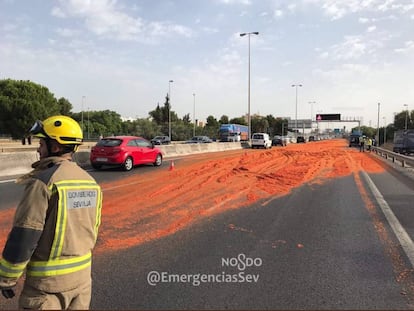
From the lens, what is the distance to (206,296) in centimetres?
421

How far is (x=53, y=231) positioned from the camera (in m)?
2.41

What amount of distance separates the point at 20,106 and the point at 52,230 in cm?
5563

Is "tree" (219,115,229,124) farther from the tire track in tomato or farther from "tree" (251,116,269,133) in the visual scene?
the tire track in tomato

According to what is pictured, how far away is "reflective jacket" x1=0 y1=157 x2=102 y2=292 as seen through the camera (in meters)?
2.29

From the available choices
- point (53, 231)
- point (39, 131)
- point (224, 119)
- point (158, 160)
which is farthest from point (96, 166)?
point (224, 119)

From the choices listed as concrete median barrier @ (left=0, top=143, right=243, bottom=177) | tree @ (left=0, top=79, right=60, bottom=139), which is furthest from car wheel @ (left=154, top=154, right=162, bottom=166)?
tree @ (left=0, top=79, right=60, bottom=139)

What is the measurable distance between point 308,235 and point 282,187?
594 cm

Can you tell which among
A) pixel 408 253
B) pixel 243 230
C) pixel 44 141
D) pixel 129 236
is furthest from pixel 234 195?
pixel 44 141

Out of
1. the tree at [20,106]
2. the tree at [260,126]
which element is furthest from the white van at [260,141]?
the tree at [260,126]

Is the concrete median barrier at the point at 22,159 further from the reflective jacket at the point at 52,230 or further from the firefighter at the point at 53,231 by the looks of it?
the reflective jacket at the point at 52,230

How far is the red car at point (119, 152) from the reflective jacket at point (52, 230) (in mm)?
14616

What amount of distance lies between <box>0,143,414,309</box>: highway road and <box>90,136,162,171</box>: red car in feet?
20.0

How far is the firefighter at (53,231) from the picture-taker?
2.29 m

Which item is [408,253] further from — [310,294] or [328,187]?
[328,187]
